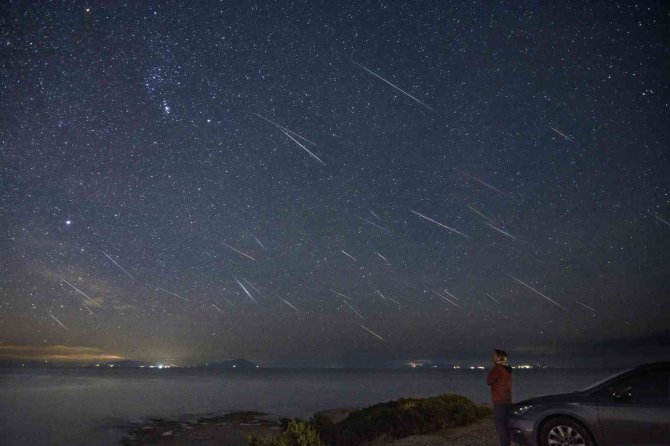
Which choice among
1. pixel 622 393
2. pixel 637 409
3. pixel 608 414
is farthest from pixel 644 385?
pixel 608 414

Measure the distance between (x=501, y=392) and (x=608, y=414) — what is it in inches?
75.9

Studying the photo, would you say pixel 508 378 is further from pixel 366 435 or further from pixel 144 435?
pixel 144 435

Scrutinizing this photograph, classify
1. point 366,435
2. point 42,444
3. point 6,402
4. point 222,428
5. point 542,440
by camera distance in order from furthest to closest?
point 6,402 < point 222,428 < point 42,444 < point 366,435 < point 542,440

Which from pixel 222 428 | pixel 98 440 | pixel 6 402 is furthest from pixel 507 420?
pixel 6 402

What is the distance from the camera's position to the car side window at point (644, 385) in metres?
7.48

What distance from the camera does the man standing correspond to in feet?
29.1

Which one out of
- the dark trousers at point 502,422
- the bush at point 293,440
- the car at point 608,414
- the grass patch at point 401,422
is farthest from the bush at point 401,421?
the car at point 608,414

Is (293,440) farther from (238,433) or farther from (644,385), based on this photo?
(238,433)

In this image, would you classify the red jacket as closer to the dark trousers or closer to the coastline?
the dark trousers

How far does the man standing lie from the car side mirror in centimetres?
180

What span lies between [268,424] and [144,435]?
7.00 meters

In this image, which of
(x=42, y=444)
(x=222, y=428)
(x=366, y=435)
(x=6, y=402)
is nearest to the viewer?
(x=366, y=435)

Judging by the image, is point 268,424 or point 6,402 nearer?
point 268,424

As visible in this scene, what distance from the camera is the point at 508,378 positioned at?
9.09 metres
